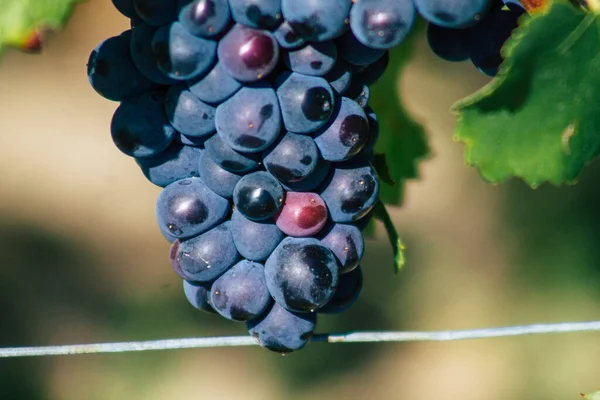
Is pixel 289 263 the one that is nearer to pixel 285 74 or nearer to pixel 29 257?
pixel 285 74

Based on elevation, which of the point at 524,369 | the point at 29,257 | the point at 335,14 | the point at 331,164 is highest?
the point at 335,14

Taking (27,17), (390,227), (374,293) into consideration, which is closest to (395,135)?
(390,227)

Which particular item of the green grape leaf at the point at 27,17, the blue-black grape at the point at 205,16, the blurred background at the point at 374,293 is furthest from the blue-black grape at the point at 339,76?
the blurred background at the point at 374,293

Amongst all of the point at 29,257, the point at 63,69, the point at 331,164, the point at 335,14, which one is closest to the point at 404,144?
the point at 331,164

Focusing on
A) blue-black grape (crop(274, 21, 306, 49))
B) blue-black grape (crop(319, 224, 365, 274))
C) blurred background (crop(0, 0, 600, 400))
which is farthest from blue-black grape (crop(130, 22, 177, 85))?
blurred background (crop(0, 0, 600, 400))

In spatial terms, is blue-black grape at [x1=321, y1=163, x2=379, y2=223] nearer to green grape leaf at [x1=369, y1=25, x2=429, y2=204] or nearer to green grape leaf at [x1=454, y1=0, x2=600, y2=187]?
green grape leaf at [x1=454, y1=0, x2=600, y2=187]

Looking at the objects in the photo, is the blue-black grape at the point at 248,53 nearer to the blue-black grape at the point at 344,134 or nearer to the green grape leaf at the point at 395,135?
the blue-black grape at the point at 344,134

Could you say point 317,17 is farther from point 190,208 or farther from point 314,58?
point 190,208
